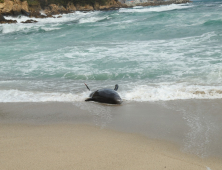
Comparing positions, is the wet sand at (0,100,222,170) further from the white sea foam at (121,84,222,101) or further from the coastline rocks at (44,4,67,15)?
the coastline rocks at (44,4,67,15)

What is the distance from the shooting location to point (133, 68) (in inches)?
343

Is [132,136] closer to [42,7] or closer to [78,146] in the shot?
[78,146]

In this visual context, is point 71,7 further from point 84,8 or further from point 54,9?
point 54,9

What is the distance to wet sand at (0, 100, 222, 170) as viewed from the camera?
318cm

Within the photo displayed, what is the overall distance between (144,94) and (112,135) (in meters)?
2.22

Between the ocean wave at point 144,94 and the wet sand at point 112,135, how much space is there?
0.33m

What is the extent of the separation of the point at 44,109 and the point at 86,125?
1.38 metres

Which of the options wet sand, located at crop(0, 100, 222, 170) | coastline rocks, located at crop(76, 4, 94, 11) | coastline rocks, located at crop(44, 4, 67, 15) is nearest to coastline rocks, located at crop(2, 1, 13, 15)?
coastline rocks, located at crop(44, 4, 67, 15)

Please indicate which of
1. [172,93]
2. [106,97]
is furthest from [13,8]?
[172,93]

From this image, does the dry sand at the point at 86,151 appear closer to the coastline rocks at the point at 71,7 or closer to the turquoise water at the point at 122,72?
the turquoise water at the point at 122,72

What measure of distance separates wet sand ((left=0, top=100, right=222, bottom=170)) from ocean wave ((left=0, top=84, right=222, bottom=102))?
333 millimetres

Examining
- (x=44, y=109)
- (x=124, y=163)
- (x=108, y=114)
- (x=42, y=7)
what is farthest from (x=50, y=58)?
(x=42, y=7)

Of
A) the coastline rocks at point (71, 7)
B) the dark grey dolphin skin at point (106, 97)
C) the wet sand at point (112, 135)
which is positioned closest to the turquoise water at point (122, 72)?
the dark grey dolphin skin at point (106, 97)

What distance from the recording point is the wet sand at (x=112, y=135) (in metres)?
3.18
